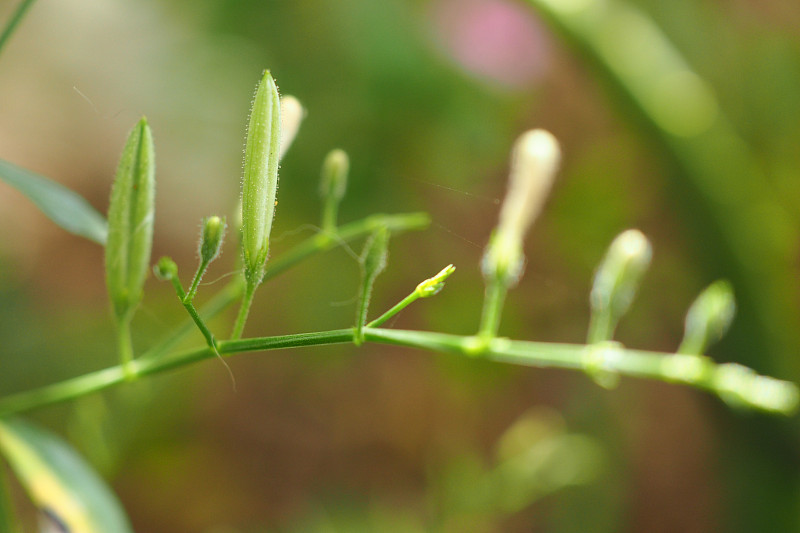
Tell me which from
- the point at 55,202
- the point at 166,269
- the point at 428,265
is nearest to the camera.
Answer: the point at 166,269

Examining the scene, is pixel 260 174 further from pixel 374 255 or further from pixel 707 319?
pixel 707 319

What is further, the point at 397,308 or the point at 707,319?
the point at 707,319

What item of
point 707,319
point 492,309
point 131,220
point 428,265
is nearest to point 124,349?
point 131,220

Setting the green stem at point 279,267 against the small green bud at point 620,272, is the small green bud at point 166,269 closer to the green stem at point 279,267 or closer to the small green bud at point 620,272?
the green stem at point 279,267

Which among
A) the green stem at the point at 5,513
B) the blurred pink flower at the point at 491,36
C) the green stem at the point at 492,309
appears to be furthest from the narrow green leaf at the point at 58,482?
the blurred pink flower at the point at 491,36

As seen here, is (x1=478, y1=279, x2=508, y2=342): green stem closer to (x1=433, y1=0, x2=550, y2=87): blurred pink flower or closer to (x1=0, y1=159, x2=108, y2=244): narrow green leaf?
(x1=0, y1=159, x2=108, y2=244): narrow green leaf
